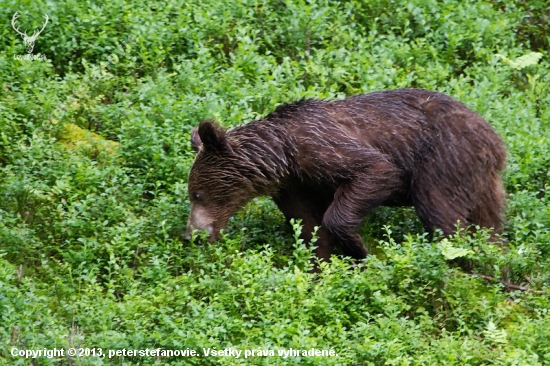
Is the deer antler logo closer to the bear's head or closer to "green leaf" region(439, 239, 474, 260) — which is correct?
the bear's head

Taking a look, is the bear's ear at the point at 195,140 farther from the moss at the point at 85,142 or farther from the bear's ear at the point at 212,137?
the moss at the point at 85,142

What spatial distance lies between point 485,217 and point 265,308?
2.73m

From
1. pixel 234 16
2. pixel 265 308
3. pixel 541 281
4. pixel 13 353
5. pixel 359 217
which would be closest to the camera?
pixel 13 353

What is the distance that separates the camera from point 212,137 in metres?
10.2

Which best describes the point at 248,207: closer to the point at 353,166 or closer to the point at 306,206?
the point at 306,206

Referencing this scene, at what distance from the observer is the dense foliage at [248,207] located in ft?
27.5

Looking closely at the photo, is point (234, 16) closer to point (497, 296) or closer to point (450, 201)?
point (450, 201)

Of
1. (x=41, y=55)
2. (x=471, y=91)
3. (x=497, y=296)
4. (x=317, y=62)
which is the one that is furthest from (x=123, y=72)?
(x=497, y=296)

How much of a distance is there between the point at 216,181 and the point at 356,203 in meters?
1.47

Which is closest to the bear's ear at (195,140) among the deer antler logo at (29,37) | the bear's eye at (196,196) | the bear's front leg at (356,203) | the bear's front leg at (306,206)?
the bear's eye at (196,196)

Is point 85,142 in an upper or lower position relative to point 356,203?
upper

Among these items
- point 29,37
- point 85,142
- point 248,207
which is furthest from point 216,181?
point 29,37

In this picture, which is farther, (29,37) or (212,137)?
(29,37)

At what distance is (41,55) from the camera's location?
12.8 metres
